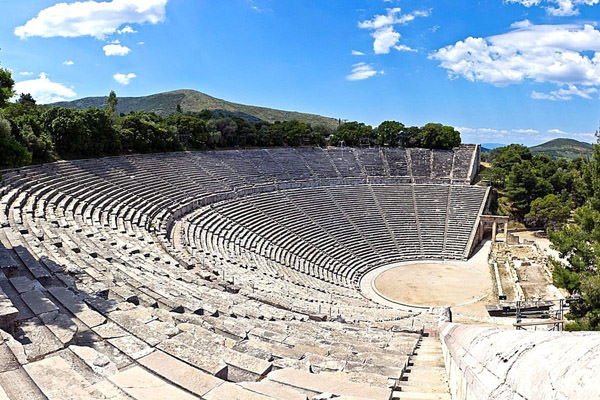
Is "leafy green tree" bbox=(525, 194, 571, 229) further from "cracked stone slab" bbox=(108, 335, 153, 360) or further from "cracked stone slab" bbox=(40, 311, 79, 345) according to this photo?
"cracked stone slab" bbox=(40, 311, 79, 345)

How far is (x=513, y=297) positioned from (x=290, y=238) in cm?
1228

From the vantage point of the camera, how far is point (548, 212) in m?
30.2

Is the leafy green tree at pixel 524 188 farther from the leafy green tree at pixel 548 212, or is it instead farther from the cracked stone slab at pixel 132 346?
the cracked stone slab at pixel 132 346

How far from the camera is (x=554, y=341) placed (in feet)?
6.88

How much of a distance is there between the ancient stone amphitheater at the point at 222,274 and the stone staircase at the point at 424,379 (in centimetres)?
3

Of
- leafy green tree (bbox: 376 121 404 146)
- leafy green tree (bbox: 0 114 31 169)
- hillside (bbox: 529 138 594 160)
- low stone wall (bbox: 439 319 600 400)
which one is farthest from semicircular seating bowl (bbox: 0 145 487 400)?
hillside (bbox: 529 138 594 160)

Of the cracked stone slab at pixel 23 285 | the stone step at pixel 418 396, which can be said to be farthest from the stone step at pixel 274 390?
the cracked stone slab at pixel 23 285

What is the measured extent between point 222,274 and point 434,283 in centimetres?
1351

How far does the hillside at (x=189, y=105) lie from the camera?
110 m

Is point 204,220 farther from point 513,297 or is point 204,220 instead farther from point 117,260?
point 513,297

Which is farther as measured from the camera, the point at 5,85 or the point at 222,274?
Result: the point at 222,274

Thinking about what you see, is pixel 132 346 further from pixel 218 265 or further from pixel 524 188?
pixel 524 188

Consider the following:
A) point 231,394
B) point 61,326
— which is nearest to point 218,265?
point 61,326

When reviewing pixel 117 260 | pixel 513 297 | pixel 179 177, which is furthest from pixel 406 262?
pixel 117 260
